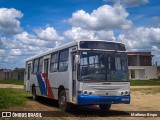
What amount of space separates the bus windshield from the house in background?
2409 inches

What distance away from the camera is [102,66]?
13375 mm

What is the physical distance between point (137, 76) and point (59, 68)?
62.9 metres

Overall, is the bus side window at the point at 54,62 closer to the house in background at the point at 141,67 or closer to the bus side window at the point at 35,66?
the bus side window at the point at 35,66

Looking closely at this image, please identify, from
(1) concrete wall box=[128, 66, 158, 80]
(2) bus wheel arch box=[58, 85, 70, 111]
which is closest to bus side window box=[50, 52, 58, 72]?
(2) bus wheel arch box=[58, 85, 70, 111]

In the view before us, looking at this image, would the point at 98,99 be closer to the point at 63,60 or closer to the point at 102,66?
the point at 102,66

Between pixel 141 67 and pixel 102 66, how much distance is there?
6386 centimetres

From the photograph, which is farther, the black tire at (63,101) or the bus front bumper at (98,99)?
the black tire at (63,101)

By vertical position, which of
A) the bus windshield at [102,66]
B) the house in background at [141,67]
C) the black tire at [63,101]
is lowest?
the black tire at [63,101]

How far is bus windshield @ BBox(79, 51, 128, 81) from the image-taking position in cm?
1318

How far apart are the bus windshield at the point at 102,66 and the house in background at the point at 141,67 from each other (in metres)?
61.2

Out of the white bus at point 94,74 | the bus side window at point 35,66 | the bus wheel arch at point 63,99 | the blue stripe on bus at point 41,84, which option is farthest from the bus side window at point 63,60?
the bus side window at point 35,66

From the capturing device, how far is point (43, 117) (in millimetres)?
12445

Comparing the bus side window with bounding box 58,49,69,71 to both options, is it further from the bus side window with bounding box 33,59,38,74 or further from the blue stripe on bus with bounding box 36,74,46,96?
the bus side window with bounding box 33,59,38,74

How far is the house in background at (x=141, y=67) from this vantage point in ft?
250
